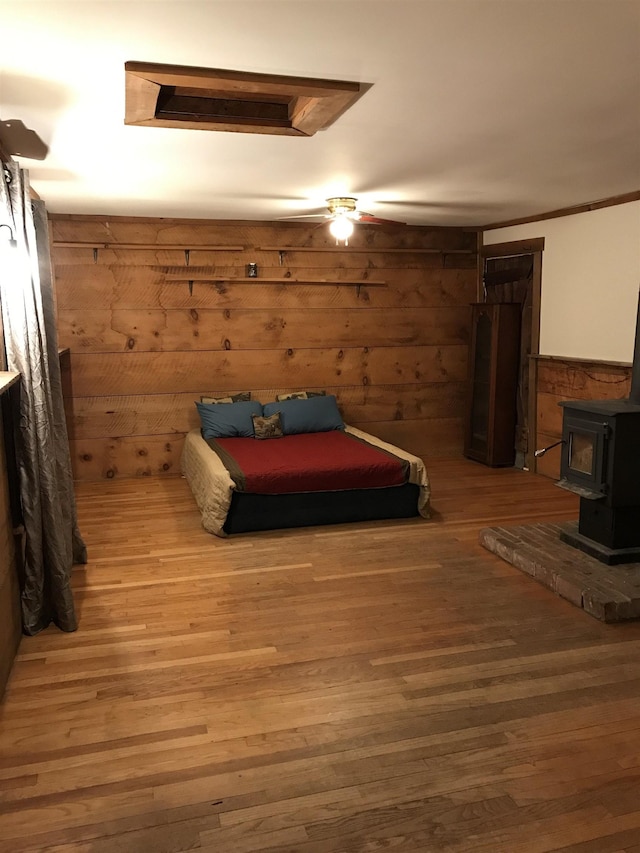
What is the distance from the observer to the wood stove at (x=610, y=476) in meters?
3.55

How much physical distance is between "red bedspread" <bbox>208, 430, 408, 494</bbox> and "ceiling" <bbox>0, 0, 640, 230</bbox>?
→ 1.81 metres

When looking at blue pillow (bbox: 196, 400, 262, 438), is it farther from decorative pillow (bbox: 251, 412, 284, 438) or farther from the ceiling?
the ceiling

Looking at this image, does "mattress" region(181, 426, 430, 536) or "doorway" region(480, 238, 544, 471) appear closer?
"mattress" region(181, 426, 430, 536)

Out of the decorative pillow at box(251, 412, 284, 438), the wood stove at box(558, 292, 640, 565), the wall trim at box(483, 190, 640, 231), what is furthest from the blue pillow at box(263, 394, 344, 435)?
the wood stove at box(558, 292, 640, 565)

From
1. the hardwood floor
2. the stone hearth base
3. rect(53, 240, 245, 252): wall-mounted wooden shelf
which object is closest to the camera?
the hardwood floor

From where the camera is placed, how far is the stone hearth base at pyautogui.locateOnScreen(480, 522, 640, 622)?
10.5 ft

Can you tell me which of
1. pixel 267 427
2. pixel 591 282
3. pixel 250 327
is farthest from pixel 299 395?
pixel 591 282

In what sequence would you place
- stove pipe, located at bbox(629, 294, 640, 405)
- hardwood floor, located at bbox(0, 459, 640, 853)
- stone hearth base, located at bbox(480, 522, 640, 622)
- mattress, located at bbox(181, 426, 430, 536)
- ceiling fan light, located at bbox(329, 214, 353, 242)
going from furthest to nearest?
1. ceiling fan light, located at bbox(329, 214, 353, 242)
2. mattress, located at bbox(181, 426, 430, 536)
3. stove pipe, located at bbox(629, 294, 640, 405)
4. stone hearth base, located at bbox(480, 522, 640, 622)
5. hardwood floor, located at bbox(0, 459, 640, 853)

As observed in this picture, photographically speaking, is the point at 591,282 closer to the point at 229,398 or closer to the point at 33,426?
the point at 229,398

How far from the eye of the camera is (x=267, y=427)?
5527mm

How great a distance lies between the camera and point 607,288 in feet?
16.1

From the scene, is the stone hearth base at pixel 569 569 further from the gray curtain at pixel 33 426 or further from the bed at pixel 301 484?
the gray curtain at pixel 33 426

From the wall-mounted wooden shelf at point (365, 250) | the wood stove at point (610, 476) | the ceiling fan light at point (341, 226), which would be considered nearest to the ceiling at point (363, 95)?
the ceiling fan light at point (341, 226)

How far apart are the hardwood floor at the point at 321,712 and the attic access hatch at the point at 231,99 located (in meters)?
2.20
